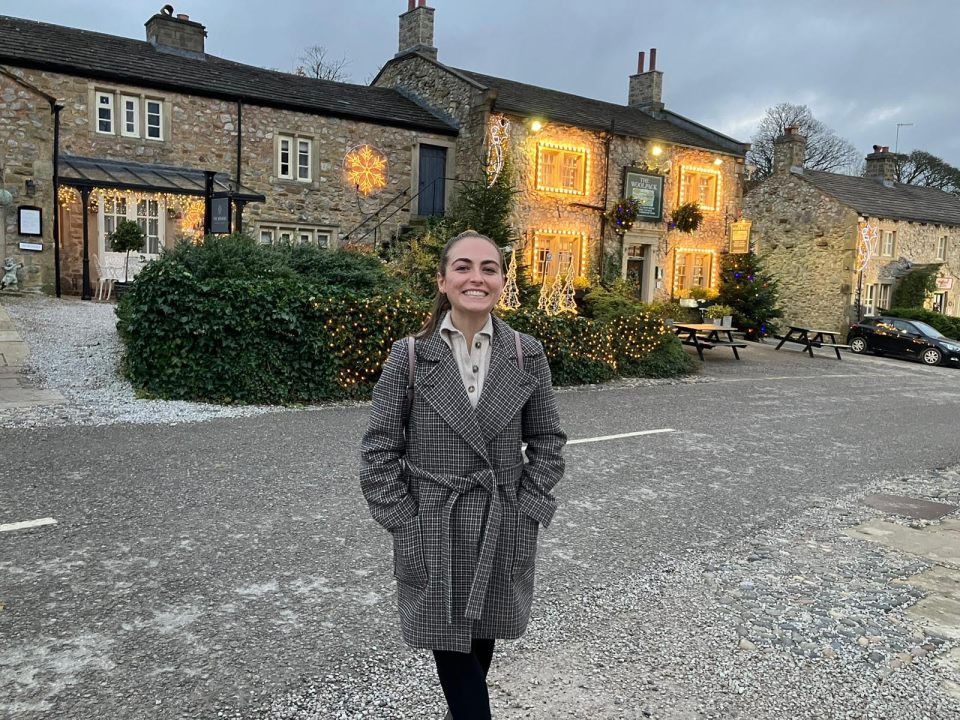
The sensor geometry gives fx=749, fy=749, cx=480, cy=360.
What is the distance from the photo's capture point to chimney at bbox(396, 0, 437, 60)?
78.9 ft

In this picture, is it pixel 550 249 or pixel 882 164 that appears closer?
pixel 550 249

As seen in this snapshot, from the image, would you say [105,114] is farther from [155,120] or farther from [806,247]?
[806,247]

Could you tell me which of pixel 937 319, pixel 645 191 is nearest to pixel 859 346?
pixel 937 319

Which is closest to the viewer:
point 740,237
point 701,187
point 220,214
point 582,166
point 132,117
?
point 220,214

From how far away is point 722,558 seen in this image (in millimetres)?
4938

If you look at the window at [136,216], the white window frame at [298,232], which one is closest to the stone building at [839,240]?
the white window frame at [298,232]

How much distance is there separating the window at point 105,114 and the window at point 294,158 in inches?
157

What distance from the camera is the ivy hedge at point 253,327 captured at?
30.2 feet

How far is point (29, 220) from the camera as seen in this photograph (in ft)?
55.4

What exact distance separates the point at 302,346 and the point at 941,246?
103 feet

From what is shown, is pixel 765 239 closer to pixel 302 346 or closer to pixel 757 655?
pixel 302 346

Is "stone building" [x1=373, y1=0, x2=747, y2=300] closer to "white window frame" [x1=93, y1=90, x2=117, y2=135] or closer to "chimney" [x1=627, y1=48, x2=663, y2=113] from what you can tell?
"chimney" [x1=627, y1=48, x2=663, y2=113]

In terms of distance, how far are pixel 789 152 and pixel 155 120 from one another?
78.3 feet

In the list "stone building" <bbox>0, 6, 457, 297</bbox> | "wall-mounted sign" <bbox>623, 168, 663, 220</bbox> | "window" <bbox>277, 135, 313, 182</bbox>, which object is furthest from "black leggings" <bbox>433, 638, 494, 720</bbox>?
"wall-mounted sign" <bbox>623, 168, 663, 220</bbox>
